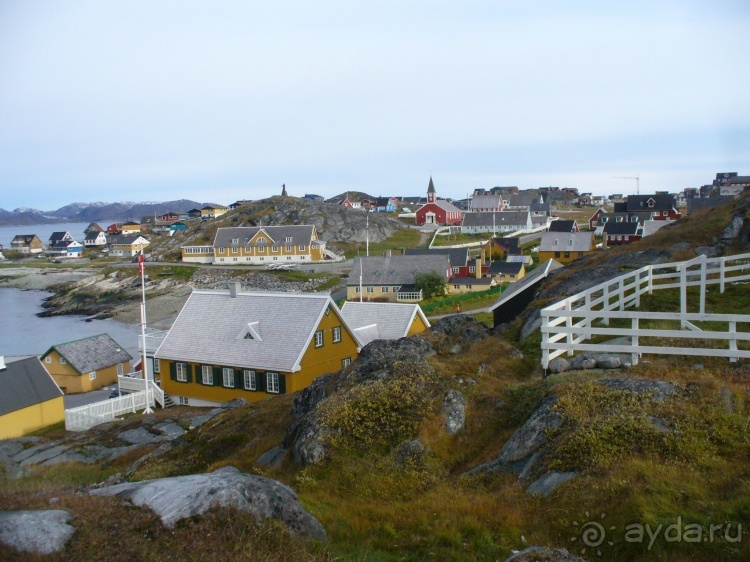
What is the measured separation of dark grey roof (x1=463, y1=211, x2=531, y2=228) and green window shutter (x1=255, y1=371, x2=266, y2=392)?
97.1 meters

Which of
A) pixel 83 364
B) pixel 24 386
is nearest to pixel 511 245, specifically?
pixel 83 364

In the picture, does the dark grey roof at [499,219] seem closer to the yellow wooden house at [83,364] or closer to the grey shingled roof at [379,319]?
the grey shingled roof at [379,319]

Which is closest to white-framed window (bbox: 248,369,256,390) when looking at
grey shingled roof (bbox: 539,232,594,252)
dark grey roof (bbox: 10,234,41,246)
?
grey shingled roof (bbox: 539,232,594,252)

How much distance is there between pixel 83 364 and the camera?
129 feet

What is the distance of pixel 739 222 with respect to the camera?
24.3 metres

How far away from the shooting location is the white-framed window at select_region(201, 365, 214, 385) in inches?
1207

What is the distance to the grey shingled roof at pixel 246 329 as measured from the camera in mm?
28925

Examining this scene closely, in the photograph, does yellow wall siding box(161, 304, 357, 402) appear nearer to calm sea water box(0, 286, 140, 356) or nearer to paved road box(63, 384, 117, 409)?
paved road box(63, 384, 117, 409)

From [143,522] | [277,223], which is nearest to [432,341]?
[143,522]

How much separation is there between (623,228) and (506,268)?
2288cm

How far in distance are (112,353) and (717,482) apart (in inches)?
1611

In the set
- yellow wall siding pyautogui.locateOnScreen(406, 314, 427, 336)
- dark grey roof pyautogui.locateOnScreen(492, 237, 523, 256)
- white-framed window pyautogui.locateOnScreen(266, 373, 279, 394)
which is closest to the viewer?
white-framed window pyautogui.locateOnScreen(266, 373, 279, 394)

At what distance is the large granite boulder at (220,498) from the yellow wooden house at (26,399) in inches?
1038

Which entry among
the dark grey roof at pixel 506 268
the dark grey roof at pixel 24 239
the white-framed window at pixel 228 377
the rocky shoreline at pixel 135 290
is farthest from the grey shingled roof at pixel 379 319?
the dark grey roof at pixel 24 239
